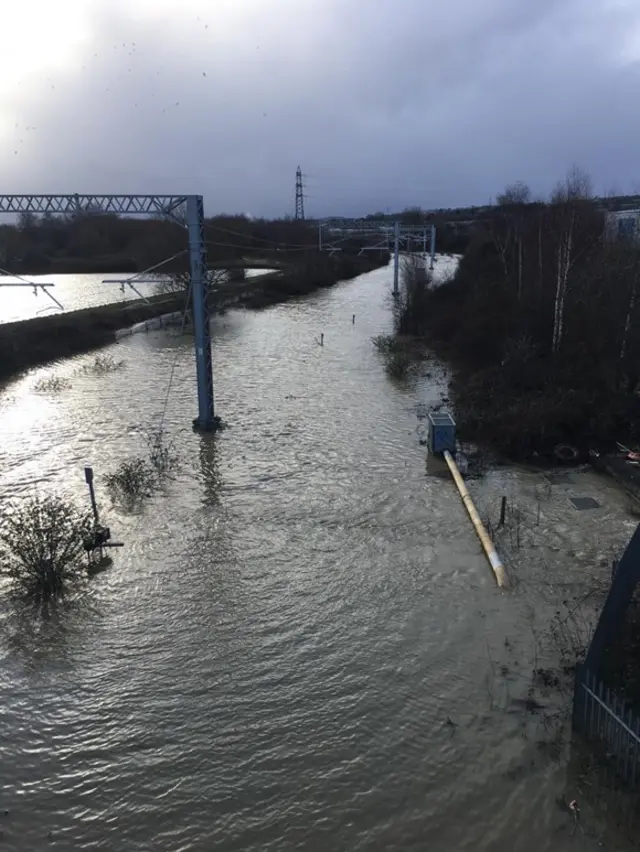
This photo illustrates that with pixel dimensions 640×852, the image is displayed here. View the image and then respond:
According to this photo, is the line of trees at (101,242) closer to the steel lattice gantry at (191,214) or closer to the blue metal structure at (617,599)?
the steel lattice gantry at (191,214)

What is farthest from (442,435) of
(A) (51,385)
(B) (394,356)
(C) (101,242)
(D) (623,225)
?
(C) (101,242)

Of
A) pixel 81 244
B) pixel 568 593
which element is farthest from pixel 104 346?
pixel 81 244

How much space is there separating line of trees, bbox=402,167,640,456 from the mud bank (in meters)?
19.4

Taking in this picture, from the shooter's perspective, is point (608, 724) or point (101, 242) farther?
point (101, 242)

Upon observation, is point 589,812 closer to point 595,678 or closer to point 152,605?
point 595,678

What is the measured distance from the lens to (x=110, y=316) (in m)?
40.3

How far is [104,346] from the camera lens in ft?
115

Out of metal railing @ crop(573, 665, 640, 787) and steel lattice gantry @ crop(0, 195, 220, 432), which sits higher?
steel lattice gantry @ crop(0, 195, 220, 432)

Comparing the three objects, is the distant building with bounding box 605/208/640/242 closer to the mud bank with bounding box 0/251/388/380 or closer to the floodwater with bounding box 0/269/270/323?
the mud bank with bounding box 0/251/388/380

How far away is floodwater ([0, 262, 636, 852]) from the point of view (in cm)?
671

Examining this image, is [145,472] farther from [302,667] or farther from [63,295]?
[63,295]

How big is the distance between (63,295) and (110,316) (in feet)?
52.2

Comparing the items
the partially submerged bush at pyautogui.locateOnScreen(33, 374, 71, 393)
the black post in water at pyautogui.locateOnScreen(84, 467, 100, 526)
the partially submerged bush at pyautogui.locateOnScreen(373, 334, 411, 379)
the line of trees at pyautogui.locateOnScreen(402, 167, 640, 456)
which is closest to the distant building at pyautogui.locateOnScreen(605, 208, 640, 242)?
the line of trees at pyautogui.locateOnScreen(402, 167, 640, 456)

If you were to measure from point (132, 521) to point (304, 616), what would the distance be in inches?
200
